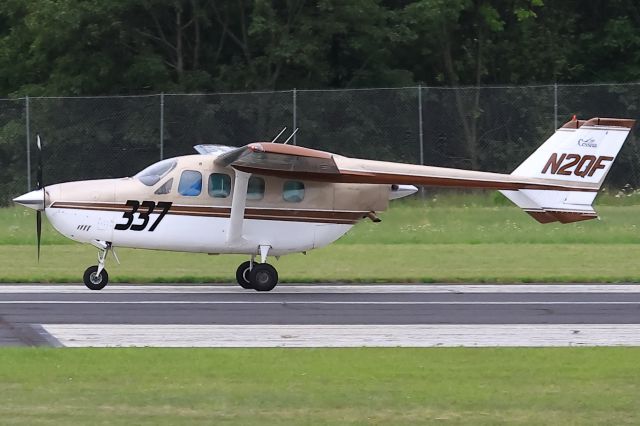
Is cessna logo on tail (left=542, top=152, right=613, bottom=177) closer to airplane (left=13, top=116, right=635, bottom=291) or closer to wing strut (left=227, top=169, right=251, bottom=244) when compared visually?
airplane (left=13, top=116, right=635, bottom=291)

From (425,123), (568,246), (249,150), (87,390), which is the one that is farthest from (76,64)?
(87,390)

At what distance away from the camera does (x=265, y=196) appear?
61.5 ft

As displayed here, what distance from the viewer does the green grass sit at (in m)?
9.57

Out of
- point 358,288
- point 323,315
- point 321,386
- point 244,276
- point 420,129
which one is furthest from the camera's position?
point 420,129

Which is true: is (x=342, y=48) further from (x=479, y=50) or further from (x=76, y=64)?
(x=76, y=64)

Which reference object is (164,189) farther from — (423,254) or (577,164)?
(423,254)

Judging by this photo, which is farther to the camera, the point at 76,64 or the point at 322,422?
the point at 76,64

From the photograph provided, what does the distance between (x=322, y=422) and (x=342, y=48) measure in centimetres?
2884

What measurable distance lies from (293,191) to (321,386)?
8.36 metres

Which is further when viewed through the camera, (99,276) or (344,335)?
(99,276)

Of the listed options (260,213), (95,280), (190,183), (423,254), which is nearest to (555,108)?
(423,254)

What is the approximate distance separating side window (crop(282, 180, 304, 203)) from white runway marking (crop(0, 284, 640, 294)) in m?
1.32

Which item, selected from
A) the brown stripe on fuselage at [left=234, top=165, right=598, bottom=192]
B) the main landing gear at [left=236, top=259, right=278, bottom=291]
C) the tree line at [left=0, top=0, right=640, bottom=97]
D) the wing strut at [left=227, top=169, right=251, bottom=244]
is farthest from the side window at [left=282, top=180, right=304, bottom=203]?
the tree line at [left=0, top=0, right=640, bottom=97]

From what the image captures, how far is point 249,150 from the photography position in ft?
57.2
